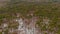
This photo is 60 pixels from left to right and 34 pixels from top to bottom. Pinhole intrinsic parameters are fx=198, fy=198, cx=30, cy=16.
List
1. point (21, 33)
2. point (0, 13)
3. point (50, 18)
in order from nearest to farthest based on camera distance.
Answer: point (21, 33), point (50, 18), point (0, 13)

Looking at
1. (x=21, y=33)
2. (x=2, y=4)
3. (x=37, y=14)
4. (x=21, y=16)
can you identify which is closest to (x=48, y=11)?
(x=37, y=14)

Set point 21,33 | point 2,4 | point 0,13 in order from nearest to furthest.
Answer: point 21,33 → point 0,13 → point 2,4

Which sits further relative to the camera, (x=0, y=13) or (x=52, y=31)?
(x=0, y=13)

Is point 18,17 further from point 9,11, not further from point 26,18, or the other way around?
point 9,11

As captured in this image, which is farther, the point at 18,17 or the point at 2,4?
the point at 2,4

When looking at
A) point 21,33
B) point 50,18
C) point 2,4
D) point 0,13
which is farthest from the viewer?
point 2,4

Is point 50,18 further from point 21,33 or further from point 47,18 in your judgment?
point 21,33

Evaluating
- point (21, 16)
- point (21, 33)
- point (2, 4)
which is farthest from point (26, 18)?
point (2, 4)
